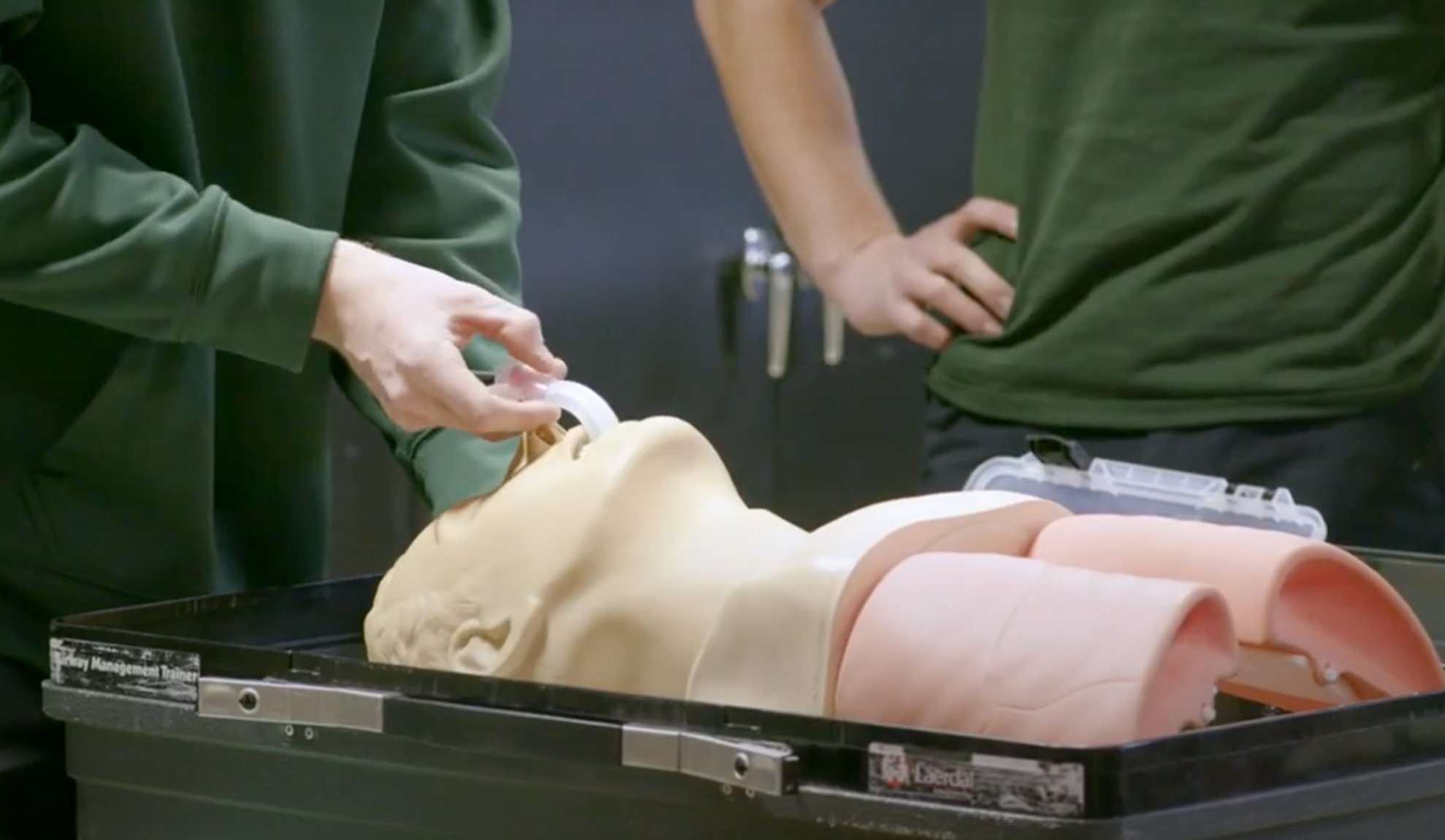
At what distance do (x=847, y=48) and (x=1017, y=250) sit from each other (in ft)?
3.72

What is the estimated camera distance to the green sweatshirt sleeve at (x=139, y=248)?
895 mm

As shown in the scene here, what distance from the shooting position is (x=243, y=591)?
0.99 meters

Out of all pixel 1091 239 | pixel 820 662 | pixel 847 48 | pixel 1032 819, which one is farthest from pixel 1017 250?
pixel 847 48

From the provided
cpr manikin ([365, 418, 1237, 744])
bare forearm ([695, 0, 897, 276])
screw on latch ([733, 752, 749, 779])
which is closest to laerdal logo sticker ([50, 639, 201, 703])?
cpr manikin ([365, 418, 1237, 744])

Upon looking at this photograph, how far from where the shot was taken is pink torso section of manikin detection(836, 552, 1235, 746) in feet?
2.28

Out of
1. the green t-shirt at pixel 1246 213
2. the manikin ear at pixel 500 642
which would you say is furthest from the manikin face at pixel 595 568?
the green t-shirt at pixel 1246 213

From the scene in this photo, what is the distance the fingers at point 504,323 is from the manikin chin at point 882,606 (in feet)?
0.14

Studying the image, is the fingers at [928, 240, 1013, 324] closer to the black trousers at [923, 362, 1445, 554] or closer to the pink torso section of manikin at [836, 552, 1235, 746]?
the black trousers at [923, 362, 1445, 554]

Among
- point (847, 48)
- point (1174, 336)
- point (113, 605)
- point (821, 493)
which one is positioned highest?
point (847, 48)

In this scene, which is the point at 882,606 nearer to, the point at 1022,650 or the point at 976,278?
the point at 1022,650

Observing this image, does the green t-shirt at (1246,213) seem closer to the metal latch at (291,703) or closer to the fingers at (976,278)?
the fingers at (976,278)

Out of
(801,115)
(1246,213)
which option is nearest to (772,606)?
(1246,213)

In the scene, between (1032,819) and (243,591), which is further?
(243,591)

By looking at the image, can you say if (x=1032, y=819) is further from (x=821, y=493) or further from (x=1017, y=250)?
(x=821, y=493)
